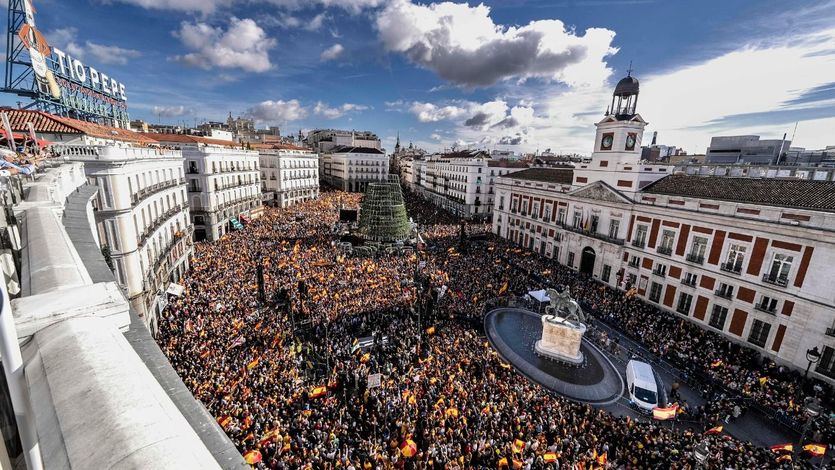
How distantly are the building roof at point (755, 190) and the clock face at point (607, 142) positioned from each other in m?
6.06

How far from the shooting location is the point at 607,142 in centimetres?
3816

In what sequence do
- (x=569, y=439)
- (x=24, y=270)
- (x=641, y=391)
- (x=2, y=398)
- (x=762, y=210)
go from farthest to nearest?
(x=762, y=210), (x=641, y=391), (x=569, y=439), (x=24, y=270), (x=2, y=398)

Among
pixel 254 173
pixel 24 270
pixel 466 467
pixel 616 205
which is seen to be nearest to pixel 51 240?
pixel 24 270

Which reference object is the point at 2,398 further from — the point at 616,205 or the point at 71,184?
the point at 616,205

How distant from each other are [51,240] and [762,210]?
36.6 metres

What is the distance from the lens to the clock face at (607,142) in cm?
3781

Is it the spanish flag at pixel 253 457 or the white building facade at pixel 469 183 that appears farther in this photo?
the white building facade at pixel 469 183

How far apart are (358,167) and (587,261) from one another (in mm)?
75748

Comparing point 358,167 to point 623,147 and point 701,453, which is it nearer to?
point 623,147

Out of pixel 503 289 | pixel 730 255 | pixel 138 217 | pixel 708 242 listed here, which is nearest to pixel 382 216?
pixel 503 289

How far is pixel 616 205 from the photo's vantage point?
120 ft

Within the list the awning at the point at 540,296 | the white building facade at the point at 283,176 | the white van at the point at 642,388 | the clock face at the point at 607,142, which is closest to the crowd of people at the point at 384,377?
the white van at the point at 642,388

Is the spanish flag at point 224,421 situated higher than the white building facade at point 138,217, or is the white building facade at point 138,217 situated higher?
the white building facade at point 138,217

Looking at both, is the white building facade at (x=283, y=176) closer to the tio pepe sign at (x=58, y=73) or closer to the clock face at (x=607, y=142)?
the tio pepe sign at (x=58, y=73)
